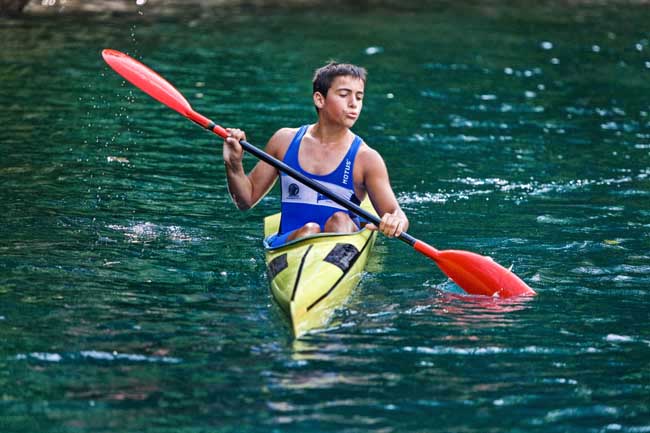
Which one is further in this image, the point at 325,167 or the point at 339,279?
the point at 325,167

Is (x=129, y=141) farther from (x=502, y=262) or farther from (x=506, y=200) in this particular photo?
(x=502, y=262)

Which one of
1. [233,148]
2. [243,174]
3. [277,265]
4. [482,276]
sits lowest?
[482,276]

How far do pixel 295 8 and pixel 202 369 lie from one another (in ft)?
54.1

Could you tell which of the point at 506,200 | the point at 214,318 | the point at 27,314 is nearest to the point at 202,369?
the point at 214,318

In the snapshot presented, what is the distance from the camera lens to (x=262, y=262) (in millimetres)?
6988

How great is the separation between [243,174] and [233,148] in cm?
27

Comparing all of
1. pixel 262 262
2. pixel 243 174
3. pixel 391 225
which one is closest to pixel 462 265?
pixel 391 225

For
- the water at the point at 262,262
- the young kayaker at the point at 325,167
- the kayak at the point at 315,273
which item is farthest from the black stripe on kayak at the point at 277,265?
the young kayaker at the point at 325,167

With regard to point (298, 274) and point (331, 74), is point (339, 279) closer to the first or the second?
point (298, 274)

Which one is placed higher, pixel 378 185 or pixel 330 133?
pixel 330 133

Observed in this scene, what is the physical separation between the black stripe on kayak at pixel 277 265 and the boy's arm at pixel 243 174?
0.60 metres

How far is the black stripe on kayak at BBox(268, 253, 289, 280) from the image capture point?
6223mm

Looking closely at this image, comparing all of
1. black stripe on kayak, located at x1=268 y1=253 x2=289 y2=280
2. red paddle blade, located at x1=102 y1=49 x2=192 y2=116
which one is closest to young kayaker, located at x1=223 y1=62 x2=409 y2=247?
black stripe on kayak, located at x1=268 y1=253 x2=289 y2=280

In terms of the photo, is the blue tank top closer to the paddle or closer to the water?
the paddle
